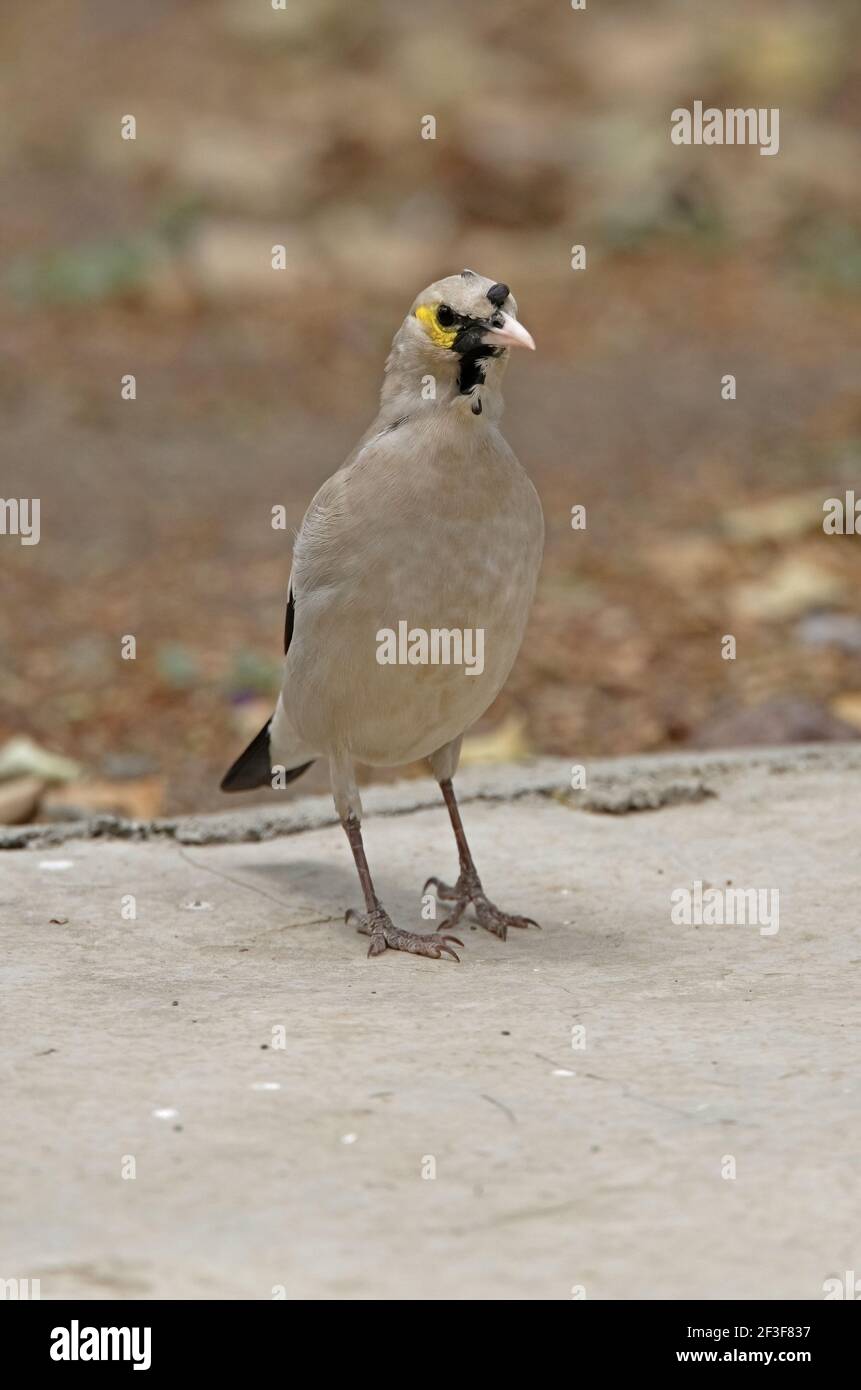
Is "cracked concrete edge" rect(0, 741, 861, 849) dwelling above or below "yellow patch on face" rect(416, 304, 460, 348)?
below

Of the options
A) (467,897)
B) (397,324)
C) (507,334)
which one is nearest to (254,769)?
(467,897)

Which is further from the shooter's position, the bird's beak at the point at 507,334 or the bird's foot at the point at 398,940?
the bird's foot at the point at 398,940

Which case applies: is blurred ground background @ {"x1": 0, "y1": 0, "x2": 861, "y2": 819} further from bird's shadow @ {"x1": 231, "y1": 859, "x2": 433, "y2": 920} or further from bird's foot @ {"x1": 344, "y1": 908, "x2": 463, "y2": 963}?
bird's foot @ {"x1": 344, "y1": 908, "x2": 463, "y2": 963}

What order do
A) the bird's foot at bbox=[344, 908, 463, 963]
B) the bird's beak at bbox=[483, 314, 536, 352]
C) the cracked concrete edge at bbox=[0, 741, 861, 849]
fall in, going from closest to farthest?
the bird's beak at bbox=[483, 314, 536, 352] < the bird's foot at bbox=[344, 908, 463, 963] < the cracked concrete edge at bbox=[0, 741, 861, 849]

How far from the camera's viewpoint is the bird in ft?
14.5

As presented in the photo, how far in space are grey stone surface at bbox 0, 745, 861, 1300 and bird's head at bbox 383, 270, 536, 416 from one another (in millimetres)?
1345

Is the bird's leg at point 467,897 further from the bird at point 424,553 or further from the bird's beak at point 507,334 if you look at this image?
the bird's beak at point 507,334

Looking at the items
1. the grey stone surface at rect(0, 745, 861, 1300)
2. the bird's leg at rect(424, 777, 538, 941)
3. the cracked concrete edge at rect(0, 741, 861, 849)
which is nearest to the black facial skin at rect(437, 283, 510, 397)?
the bird's leg at rect(424, 777, 538, 941)

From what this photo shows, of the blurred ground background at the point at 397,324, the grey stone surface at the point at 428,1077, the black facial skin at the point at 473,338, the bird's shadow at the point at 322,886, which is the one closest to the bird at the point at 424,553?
the black facial skin at the point at 473,338

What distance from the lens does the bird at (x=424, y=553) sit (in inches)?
174

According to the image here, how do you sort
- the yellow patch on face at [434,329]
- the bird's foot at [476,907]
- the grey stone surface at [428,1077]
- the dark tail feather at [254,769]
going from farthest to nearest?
1. the dark tail feather at [254,769]
2. the bird's foot at [476,907]
3. the yellow patch on face at [434,329]
4. the grey stone surface at [428,1077]

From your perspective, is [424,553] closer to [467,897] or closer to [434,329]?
[434,329]

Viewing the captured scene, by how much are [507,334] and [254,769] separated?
1786 millimetres

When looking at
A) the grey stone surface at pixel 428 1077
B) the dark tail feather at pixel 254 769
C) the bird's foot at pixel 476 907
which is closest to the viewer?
the grey stone surface at pixel 428 1077
